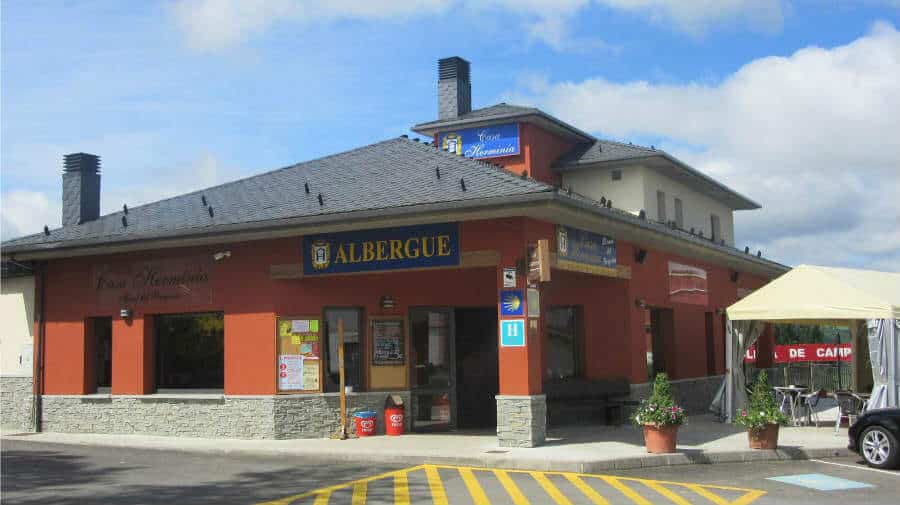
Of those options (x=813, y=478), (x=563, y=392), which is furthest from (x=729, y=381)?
(x=813, y=478)

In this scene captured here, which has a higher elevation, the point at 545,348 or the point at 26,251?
the point at 26,251

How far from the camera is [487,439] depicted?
1706 cm

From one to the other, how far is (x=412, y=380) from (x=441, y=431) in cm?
120

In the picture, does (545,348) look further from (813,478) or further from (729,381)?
(813,478)

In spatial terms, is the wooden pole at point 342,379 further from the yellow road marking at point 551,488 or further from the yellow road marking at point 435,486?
the yellow road marking at point 551,488

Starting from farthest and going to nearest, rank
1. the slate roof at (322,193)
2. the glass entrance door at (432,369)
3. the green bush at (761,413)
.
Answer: the glass entrance door at (432,369) → the slate roof at (322,193) → the green bush at (761,413)

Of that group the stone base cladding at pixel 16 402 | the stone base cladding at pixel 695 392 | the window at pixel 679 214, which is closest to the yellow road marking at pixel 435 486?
the stone base cladding at pixel 695 392

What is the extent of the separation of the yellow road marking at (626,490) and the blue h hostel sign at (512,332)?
3.20 metres

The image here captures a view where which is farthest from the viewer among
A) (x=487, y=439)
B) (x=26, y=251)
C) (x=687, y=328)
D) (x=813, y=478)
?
(x=687, y=328)

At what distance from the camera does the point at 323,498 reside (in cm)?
1128

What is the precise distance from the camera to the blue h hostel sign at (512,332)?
15.6m

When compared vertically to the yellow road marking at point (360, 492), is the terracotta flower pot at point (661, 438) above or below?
above

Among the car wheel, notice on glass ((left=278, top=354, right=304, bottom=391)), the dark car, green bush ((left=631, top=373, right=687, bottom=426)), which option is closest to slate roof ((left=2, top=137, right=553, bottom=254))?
notice on glass ((left=278, top=354, right=304, bottom=391))

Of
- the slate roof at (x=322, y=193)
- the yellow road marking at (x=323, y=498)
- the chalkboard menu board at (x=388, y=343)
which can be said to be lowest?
the yellow road marking at (x=323, y=498)
